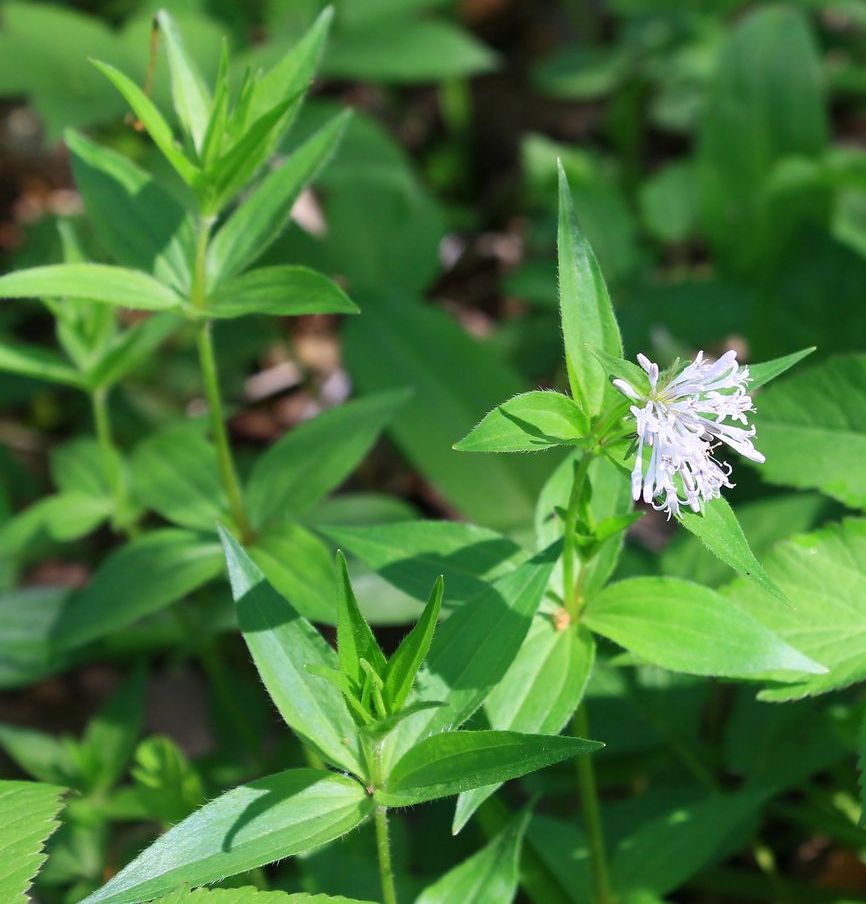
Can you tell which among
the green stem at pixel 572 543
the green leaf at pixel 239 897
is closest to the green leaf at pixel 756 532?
the green stem at pixel 572 543

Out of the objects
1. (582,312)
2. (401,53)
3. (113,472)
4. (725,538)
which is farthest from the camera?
(401,53)

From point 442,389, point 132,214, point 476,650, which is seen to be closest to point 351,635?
point 476,650

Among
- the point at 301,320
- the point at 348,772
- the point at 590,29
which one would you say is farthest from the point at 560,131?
the point at 348,772

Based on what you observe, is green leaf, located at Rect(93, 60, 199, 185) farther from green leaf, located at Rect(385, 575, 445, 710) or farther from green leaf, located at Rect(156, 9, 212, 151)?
green leaf, located at Rect(385, 575, 445, 710)

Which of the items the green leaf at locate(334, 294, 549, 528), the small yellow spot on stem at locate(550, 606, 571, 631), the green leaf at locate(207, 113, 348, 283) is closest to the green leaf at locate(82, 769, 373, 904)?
the small yellow spot on stem at locate(550, 606, 571, 631)

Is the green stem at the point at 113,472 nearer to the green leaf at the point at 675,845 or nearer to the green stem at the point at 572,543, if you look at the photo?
the green stem at the point at 572,543

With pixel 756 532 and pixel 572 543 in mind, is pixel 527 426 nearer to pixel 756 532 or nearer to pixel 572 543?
pixel 572 543
